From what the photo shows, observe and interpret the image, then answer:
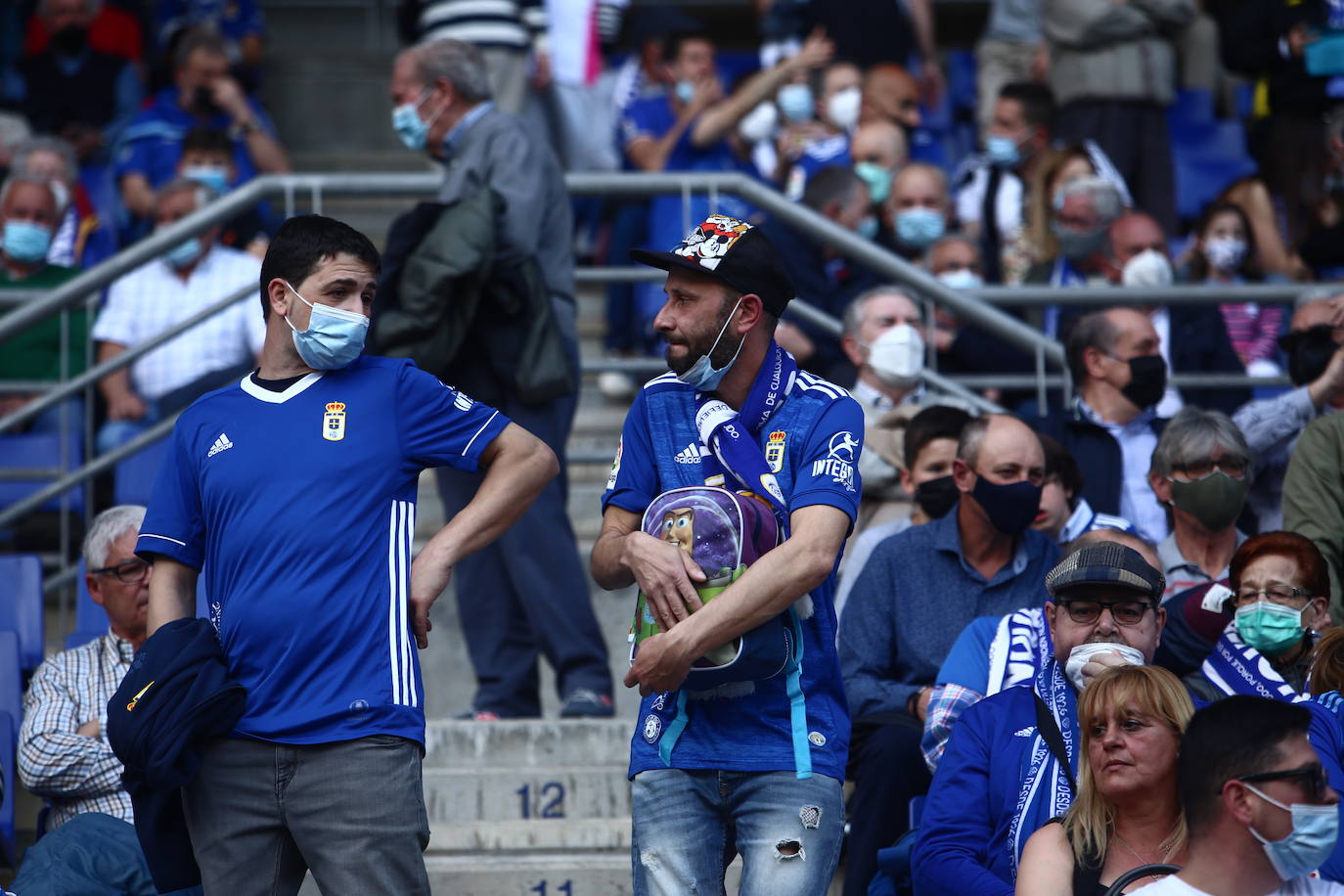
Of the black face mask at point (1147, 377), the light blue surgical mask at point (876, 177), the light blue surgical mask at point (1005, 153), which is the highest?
the light blue surgical mask at point (1005, 153)

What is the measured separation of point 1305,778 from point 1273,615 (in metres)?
1.61

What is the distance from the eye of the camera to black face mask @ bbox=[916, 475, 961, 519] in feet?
21.2

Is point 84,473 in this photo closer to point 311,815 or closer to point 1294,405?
point 311,815

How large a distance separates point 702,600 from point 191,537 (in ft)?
3.70

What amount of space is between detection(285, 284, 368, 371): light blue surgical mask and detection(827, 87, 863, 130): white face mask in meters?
6.77

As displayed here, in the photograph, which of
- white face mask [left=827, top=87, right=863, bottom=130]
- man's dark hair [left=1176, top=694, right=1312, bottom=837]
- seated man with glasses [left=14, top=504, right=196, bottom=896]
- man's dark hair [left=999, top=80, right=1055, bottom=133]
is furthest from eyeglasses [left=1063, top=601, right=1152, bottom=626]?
white face mask [left=827, top=87, right=863, bottom=130]

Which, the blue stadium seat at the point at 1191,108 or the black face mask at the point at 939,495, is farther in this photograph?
the blue stadium seat at the point at 1191,108

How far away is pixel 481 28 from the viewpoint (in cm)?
995

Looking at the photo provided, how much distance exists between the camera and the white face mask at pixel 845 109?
1055cm

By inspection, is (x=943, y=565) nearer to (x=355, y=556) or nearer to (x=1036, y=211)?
(x=355, y=556)

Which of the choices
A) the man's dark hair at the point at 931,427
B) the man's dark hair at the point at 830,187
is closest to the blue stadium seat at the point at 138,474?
the man's dark hair at the point at 931,427

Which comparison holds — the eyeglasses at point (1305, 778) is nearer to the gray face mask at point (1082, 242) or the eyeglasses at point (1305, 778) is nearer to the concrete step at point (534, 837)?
the concrete step at point (534, 837)

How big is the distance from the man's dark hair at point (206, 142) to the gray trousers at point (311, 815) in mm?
6244

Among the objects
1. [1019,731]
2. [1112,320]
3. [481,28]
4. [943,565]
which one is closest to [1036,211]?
[1112,320]
